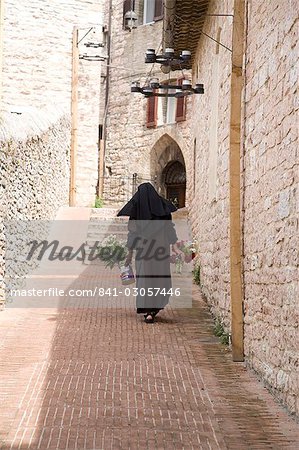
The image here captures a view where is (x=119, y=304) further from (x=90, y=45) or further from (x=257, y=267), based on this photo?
(x=90, y=45)

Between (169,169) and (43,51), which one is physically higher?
(43,51)

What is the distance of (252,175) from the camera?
253 inches

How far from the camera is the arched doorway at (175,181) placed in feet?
82.7

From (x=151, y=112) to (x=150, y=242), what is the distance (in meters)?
16.1

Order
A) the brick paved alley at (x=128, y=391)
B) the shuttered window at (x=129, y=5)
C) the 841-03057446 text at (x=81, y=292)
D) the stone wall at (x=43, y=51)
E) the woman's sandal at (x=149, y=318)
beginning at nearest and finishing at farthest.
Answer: the brick paved alley at (x=128, y=391), the woman's sandal at (x=149, y=318), the 841-03057446 text at (x=81, y=292), the stone wall at (x=43, y=51), the shuttered window at (x=129, y=5)

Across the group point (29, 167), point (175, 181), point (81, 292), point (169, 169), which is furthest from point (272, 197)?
point (169, 169)

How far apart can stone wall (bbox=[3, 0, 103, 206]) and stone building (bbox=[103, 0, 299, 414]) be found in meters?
10.3

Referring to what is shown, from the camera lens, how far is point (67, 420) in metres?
4.83

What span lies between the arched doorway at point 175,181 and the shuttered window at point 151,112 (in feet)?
5.00

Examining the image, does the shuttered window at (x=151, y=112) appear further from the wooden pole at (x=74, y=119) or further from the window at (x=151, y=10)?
the wooden pole at (x=74, y=119)

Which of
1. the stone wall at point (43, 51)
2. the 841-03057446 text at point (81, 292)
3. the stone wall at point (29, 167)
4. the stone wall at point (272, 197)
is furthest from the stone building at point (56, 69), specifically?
the stone wall at point (272, 197)

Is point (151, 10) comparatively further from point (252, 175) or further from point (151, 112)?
point (252, 175)

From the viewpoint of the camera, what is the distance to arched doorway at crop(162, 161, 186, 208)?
25219 millimetres

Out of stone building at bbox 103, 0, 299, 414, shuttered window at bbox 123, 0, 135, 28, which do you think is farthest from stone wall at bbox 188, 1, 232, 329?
shuttered window at bbox 123, 0, 135, 28
